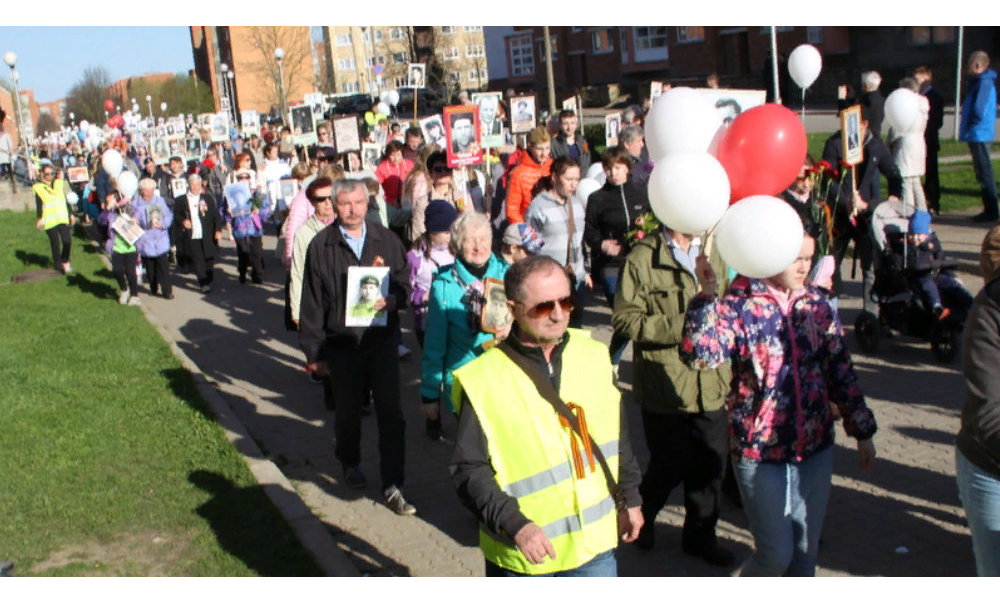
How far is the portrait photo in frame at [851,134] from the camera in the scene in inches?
373

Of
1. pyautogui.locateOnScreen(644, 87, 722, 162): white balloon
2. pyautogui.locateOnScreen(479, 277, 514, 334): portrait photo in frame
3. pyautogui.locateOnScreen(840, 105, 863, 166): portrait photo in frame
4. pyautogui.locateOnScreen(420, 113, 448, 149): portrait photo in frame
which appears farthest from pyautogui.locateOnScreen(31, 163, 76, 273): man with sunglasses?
pyautogui.locateOnScreen(644, 87, 722, 162): white balloon

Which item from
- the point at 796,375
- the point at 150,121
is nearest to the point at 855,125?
the point at 796,375

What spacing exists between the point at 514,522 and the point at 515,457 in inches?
8.6

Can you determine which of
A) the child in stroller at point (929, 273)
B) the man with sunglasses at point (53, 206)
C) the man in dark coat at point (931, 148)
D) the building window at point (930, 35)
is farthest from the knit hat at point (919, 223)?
the building window at point (930, 35)

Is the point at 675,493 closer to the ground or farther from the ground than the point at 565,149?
closer to the ground

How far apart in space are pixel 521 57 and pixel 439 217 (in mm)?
58544

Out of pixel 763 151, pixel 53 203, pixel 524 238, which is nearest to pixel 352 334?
pixel 524 238

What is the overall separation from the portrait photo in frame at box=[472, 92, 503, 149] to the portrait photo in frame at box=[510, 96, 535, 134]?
983 mm

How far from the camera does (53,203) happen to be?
19234mm

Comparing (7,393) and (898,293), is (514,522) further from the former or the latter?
(7,393)

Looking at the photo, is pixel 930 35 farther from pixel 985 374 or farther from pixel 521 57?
pixel 985 374

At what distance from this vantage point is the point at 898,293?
8805 millimetres

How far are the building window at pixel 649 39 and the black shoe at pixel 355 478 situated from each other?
1898 inches

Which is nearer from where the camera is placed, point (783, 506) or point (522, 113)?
point (783, 506)
